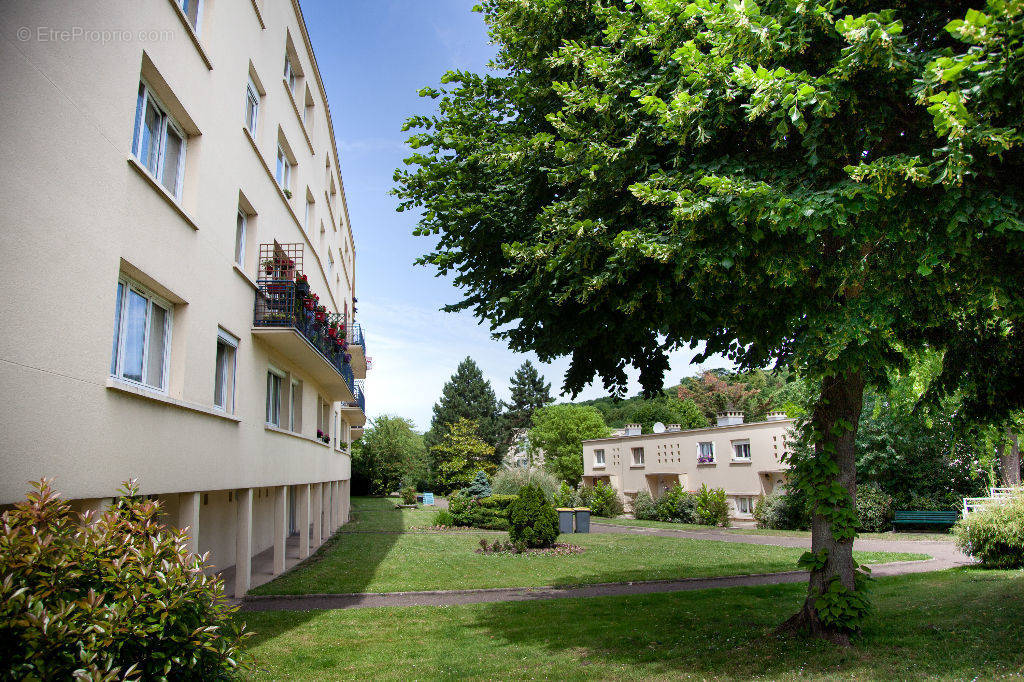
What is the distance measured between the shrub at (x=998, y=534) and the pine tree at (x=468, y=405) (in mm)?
62953

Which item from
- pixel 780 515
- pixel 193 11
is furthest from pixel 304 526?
pixel 780 515

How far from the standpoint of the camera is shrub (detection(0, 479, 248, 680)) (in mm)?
3463

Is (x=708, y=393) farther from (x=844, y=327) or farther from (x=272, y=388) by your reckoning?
(x=844, y=327)

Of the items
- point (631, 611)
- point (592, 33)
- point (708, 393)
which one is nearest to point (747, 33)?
point (592, 33)

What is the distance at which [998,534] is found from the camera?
14.5 meters

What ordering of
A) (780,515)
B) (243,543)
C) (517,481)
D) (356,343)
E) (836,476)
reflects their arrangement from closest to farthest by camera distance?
(836,476) < (243,543) < (356,343) < (780,515) < (517,481)

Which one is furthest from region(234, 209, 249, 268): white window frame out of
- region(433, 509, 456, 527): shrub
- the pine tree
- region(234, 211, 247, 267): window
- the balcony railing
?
A: the pine tree

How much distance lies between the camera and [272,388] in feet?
49.9

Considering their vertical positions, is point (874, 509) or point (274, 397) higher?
point (274, 397)

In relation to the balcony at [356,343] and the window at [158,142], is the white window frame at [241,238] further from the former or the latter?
the balcony at [356,343]

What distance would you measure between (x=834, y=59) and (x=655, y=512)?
33286 millimetres

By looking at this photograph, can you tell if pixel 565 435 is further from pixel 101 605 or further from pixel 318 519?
pixel 101 605

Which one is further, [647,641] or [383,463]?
[383,463]

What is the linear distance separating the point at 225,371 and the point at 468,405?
69914 millimetres
